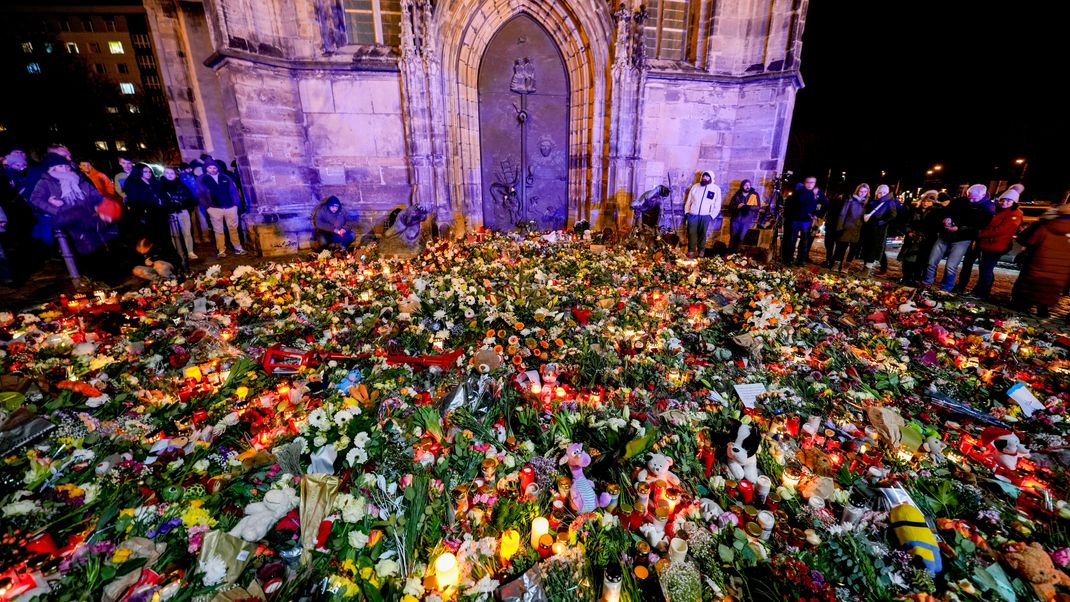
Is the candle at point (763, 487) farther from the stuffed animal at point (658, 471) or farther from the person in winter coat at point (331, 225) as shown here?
the person in winter coat at point (331, 225)

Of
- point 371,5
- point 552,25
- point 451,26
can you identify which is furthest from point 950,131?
point 371,5

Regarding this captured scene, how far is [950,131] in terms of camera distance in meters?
24.9

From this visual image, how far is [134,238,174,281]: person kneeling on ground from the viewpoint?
629cm

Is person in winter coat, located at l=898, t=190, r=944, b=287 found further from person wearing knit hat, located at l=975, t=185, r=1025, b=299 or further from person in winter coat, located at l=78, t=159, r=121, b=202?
person in winter coat, located at l=78, t=159, r=121, b=202

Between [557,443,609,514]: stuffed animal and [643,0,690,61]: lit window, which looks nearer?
[557,443,609,514]: stuffed animal

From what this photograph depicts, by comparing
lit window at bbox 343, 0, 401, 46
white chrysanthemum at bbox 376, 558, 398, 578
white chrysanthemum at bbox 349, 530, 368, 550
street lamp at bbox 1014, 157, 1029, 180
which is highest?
lit window at bbox 343, 0, 401, 46

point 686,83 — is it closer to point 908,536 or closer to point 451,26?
point 451,26

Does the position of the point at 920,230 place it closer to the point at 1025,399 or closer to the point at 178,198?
the point at 1025,399

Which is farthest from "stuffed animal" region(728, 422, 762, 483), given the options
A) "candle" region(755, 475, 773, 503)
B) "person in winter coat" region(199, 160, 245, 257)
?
"person in winter coat" region(199, 160, 245, 257)

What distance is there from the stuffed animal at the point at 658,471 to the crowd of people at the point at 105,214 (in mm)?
A: 7871

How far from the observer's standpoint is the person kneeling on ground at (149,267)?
629 cm

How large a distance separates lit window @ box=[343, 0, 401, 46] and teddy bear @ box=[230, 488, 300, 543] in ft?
32.2

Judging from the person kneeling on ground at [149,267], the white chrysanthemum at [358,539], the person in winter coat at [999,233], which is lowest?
the white chrysanthemum at [358,539]

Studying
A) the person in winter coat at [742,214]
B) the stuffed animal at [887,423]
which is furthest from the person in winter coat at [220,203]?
the person in winter coat at [742,214]
